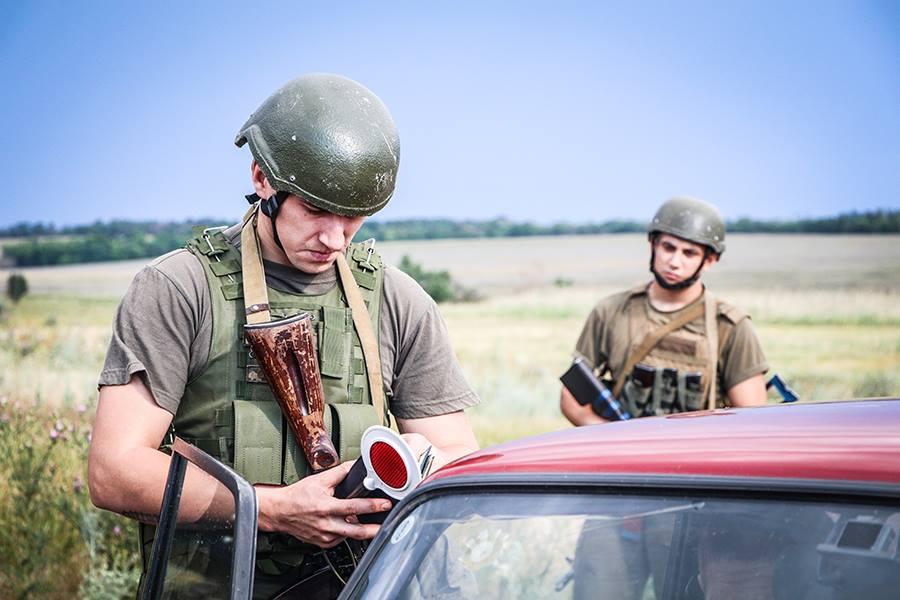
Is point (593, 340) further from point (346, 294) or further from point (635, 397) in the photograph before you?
point (346, 294)

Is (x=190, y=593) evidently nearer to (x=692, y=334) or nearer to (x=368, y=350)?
(x=368, y=350)

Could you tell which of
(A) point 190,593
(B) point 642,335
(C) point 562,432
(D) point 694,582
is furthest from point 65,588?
(D) point 694,582

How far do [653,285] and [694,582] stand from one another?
4837mm

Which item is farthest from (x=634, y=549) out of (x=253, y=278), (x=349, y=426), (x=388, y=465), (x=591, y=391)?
(x=591, y=391)

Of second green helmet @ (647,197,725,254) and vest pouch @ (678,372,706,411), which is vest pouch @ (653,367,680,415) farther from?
second green helmet @ (647,197,725,254)

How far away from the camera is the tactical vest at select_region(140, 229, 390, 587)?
2914 millimetres

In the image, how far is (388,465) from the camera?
245cm

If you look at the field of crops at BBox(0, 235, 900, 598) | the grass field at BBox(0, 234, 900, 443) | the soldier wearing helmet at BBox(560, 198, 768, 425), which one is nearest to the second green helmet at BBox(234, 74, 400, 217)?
the field of crops at BBox(0, 235, 900, 598)

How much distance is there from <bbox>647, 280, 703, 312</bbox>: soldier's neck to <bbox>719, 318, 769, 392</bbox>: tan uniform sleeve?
31cm

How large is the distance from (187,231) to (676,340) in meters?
5.50

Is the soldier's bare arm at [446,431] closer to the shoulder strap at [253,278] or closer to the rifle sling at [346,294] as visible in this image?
the rifle sling at [346,294]

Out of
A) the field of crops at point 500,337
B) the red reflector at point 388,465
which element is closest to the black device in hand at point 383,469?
the red reflector at point 388,465

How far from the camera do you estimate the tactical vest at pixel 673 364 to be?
6191mm

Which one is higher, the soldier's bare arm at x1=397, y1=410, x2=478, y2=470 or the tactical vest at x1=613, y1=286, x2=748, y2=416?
the soldier's bare arm at x1=397, y1=410, x2=478, y2=470
